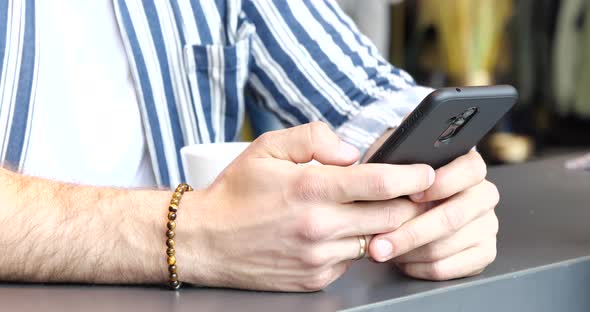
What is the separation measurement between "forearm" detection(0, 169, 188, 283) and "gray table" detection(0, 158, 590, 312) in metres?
0.01

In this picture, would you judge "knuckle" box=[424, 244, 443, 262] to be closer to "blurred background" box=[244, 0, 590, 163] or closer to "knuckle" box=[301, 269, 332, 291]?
"knuckle" box=[301, 269, 332, 291]

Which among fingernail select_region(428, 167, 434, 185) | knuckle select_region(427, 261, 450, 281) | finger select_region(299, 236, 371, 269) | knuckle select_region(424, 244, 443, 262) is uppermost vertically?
fingernail select_region(428, 167, 434, 185)

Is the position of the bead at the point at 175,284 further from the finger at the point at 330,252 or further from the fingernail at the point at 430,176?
the fingernail at the point at 430,176

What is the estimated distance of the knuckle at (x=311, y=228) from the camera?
0.66 metres

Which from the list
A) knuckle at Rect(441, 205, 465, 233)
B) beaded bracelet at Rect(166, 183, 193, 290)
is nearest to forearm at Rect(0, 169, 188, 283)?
beaded bracelet at Rect(166, 183, 193, 290)

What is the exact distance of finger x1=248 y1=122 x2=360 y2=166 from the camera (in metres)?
0.69

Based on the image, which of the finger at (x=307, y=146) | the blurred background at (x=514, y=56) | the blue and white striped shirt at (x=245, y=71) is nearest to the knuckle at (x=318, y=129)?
the finger at (x=307, y=146)

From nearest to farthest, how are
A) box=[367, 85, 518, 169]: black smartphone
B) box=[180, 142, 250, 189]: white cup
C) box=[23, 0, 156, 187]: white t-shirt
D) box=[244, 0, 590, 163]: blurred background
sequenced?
1. box=[367, 85, 518, 169]: black smartphone
2. box=[180, 142, 250, 189]: white cup
3. box=[23, 0, 156, 187]: white t-shirt
4. box=[244, 0, 590, 163]: blurred background

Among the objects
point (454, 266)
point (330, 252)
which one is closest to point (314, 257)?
point (330, 252)

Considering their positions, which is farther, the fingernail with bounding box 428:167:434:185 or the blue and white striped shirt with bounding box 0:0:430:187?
the blue and white striped shirt with bounding box 0:0:430:187

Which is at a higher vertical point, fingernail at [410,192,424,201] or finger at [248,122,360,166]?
finger at [248,122,360,166]

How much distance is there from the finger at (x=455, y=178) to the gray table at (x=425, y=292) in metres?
0.07

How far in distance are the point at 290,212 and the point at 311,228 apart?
2 cm

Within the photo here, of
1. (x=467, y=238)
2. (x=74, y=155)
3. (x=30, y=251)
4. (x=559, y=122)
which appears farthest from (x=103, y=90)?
(x=559, y=122)
